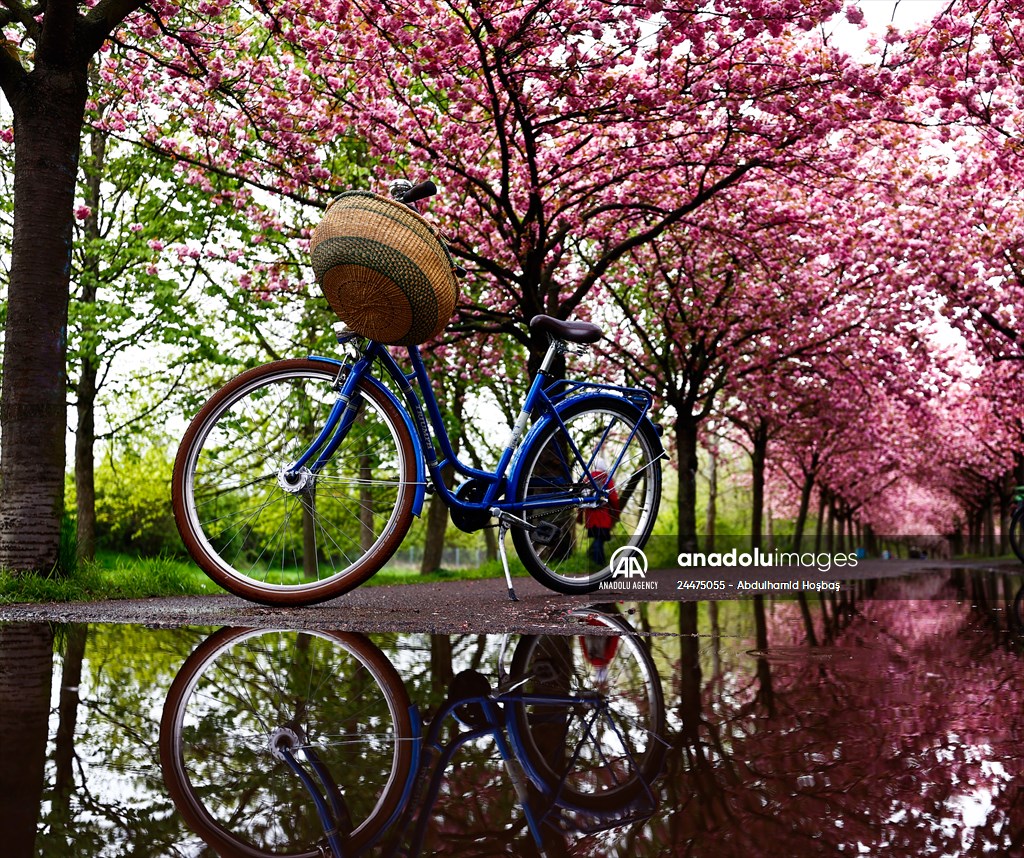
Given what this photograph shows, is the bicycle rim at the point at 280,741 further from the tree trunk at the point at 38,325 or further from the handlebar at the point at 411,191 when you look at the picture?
the tree trunk at the point at 38,325

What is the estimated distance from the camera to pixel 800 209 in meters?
12.1

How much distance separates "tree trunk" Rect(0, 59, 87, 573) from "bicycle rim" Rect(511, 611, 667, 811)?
11.5ft

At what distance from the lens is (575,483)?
5020 millimetres

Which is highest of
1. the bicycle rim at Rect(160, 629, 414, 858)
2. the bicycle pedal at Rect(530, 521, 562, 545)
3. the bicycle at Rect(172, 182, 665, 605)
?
the bicycle at Rect(172, 182, 665, 605)

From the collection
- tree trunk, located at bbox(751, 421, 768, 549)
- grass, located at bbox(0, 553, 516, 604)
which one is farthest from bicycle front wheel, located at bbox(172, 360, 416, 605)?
tree trunk, located at bbox(751, 421, 768, 549)

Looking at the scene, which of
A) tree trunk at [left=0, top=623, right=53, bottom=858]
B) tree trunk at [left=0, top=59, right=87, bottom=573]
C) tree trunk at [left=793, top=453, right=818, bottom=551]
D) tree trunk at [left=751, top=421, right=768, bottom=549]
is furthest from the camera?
tree trunk at [left=793, top=453, right=818, bottom=551]

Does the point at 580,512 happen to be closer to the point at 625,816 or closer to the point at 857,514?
the point at 625,816

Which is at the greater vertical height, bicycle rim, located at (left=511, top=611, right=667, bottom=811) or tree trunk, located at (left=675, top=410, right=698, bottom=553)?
tree trunk, located at (left=675, top=410, right=698, bottom=553)

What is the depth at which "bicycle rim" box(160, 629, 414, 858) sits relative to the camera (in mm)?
1389

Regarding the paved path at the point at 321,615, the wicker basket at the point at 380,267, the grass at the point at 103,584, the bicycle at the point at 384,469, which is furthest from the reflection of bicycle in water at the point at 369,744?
the grass at the point at 103,584

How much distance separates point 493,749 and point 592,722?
0.39 meters

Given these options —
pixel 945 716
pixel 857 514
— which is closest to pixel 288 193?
pixel 945 716

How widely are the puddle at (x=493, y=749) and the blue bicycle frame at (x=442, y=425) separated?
1.06m

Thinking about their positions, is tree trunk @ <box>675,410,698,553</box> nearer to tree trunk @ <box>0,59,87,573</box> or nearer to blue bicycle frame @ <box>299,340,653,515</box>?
blue bicycle frame @ <box>299,340,653,515</box>
